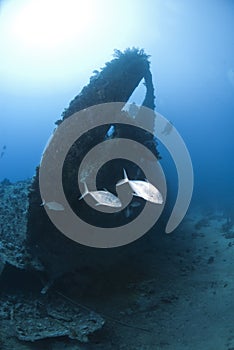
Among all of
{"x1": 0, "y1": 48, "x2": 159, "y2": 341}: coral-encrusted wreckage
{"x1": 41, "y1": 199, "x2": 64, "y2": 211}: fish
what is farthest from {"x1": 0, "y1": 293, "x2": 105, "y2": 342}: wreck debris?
{"x1": 41, "y1": 199, "x2": 64, "y2": 211}: fish

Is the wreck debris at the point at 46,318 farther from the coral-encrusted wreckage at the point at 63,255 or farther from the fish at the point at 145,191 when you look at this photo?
the fish at the point at 145,191

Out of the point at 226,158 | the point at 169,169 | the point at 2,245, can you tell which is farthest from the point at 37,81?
the point at 2,245

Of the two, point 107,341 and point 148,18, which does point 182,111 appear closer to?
point 148,18

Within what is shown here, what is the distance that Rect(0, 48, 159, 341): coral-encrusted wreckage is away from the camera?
5.51m

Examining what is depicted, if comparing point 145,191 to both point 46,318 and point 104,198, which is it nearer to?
point 104,198

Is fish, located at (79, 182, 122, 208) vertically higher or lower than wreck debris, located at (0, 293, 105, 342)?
higher

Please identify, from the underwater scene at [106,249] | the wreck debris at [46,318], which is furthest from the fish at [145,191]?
the wreck debris at [46,318]

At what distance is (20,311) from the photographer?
5.85m

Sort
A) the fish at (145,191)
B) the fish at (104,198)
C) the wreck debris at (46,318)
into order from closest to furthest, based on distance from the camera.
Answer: the wreck debris at (46,318), the fish at (145,191), the fish at (104,198)

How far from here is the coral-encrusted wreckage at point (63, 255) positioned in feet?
18.1

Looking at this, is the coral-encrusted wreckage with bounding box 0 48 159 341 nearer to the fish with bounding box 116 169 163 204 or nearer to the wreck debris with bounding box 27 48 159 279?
the wreck debris with bounding box 27 48 159 279

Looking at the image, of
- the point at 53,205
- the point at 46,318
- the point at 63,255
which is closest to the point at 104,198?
the point at 53,205

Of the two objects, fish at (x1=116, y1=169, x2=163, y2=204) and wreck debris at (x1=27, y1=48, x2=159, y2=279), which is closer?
fish at (x1=116, y1=169, x2=163, y2=204)

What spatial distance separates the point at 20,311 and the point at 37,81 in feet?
129
